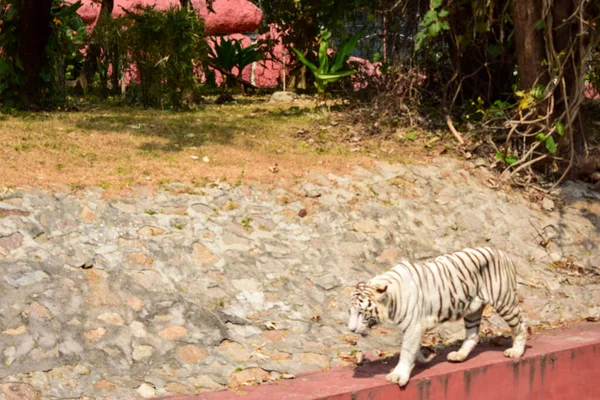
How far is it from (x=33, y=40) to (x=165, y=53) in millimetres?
1669

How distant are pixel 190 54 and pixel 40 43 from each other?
74.4 inches

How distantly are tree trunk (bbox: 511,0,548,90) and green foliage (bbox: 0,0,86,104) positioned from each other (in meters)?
5.41

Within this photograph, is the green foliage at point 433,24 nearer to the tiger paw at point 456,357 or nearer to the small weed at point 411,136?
the small weed at point 411,136

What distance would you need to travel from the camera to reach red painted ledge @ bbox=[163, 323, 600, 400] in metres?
5.81

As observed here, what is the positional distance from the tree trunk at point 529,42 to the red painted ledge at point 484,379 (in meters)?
3.15

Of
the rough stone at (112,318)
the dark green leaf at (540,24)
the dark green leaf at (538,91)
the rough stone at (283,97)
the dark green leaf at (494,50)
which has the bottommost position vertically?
the rough stone at (112,318)

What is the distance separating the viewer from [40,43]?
1114 cm

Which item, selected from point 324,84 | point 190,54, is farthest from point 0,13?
point 324,84

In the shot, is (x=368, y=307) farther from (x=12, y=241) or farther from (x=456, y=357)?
(x=12, y=241)

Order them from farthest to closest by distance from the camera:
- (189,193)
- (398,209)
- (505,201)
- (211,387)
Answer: (505,201) < (398,209) < (189,193) < (211,387)

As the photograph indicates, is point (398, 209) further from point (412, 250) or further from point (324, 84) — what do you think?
point (324, 84)

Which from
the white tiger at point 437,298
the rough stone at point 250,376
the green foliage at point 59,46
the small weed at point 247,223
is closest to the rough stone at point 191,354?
the rough stone at point 250,376

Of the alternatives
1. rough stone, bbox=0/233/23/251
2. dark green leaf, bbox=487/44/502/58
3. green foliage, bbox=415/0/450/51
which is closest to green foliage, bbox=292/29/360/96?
dark green leaf, bbox=487/44/502/58

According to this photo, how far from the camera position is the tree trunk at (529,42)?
31.5ft
